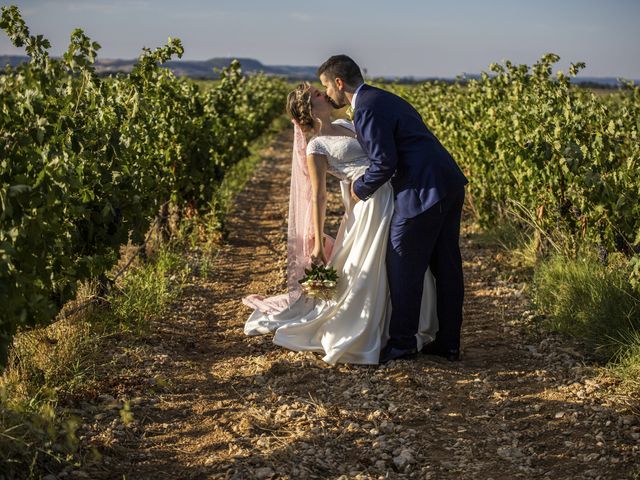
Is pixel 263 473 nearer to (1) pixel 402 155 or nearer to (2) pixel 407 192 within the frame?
(2) pixel 407 192

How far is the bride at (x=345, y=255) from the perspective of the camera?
16.9ft

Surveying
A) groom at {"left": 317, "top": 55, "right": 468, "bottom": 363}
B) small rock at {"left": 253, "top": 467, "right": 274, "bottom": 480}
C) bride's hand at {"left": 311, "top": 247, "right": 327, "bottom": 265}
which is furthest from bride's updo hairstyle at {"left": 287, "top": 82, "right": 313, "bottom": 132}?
small rock at {"left": 253, "top": 467, "right": 274, "bottom": 480}

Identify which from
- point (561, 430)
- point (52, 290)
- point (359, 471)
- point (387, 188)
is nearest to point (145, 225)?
point (52, 290)

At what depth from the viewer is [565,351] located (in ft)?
17.6

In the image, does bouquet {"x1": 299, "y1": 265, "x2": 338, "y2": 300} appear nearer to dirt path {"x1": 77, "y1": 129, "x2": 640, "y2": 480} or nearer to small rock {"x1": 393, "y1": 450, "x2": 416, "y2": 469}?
dirt path {"x1": 77, "y1": 129, "x2": 640, "y2": 480}

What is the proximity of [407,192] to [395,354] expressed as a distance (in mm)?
1029

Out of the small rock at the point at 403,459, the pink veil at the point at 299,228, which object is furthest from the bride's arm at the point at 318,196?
the small rock at the point at 403,459

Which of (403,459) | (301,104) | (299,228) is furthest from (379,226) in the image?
(403,459)

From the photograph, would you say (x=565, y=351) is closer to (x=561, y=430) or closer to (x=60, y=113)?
(x=561, y=430)

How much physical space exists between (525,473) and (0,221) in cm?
261

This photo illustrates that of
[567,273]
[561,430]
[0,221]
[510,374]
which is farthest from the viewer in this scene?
[567,273]

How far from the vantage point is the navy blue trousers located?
5.04 m

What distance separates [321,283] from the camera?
509 cm

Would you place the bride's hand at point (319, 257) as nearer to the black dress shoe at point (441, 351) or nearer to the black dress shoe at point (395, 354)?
the black dress shoe at point (395, 354)
